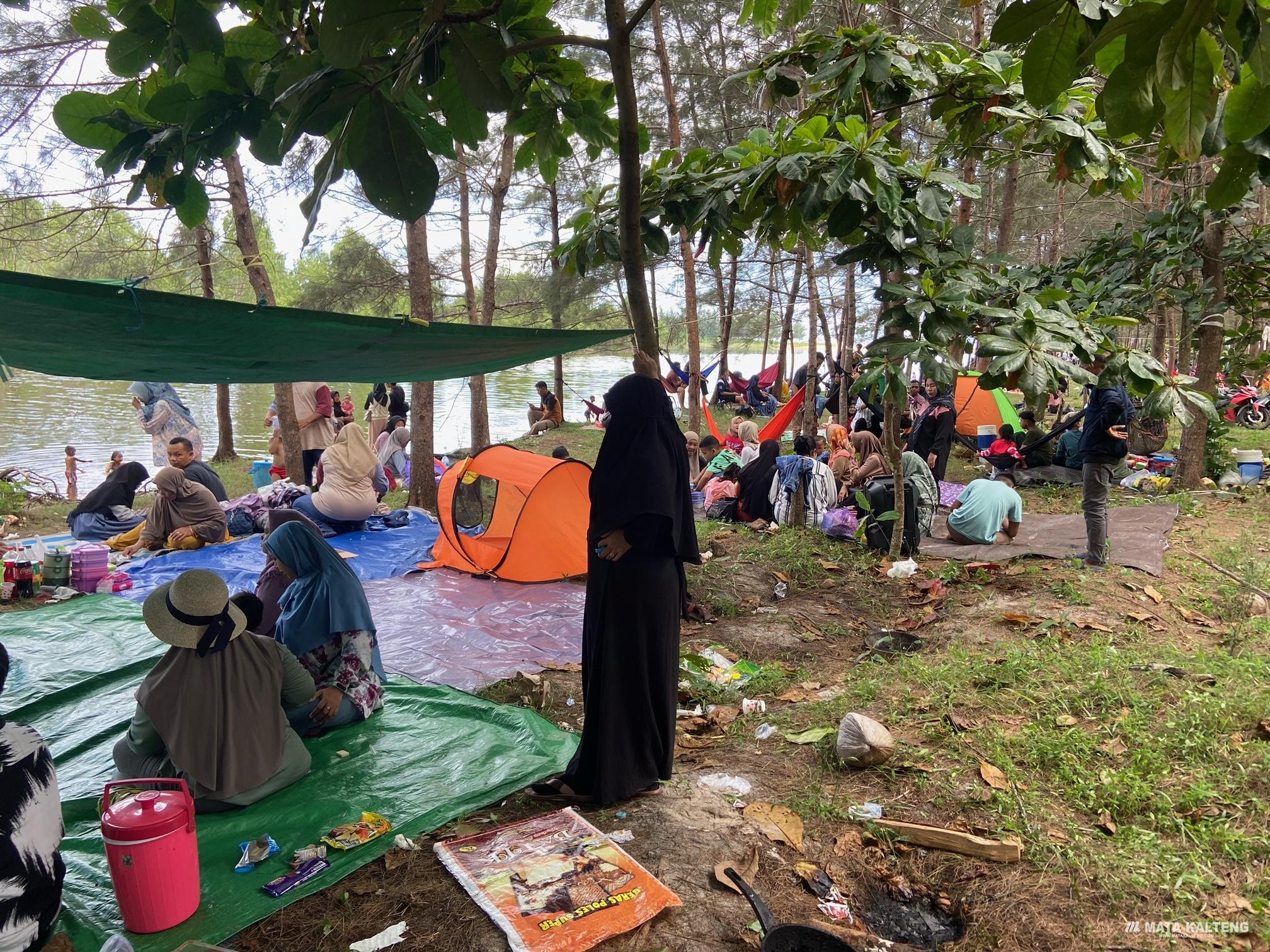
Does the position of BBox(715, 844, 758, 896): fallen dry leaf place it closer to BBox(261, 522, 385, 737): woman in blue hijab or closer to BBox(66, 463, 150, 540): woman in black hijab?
BBox(261, 522, 385, 737): woman in blue hijab

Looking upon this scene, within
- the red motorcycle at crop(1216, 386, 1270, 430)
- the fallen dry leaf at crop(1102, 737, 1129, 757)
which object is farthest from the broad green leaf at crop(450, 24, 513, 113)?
the red motorcycle at crop(1216, 386, 1270, 430)

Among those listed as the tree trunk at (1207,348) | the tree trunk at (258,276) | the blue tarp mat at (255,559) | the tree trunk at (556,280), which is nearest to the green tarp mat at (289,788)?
the blue tarp mat at (255,559)

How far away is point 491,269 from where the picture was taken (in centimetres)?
981

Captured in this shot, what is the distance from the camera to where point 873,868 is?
7.77ft

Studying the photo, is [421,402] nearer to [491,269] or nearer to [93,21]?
[491,269]

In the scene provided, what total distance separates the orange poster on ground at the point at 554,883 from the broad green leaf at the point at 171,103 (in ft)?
6.66

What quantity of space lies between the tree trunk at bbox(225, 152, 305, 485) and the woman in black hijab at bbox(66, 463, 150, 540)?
1.39m

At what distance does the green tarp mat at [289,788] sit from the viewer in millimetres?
2223

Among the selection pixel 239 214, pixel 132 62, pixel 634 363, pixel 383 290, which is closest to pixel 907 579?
pixel 634 363

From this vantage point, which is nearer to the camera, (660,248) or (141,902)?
(141,902)

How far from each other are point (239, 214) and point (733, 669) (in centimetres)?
620

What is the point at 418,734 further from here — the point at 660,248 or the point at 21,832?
the point at 660,248

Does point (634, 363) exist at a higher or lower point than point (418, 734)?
higher

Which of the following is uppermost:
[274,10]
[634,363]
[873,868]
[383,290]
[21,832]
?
[383,290]
